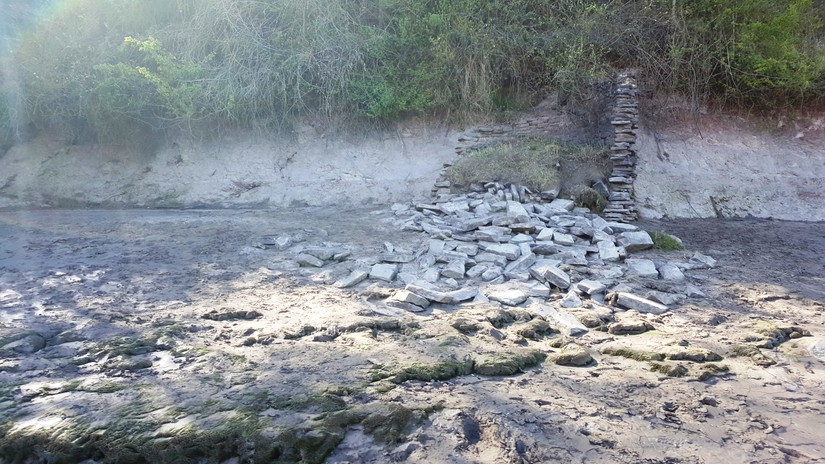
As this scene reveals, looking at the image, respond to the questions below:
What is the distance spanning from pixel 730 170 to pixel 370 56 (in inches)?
260

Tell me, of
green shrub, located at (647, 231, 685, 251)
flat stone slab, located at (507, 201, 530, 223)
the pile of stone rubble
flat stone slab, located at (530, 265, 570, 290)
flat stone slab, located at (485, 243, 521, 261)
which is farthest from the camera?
flat stone slab, located at (507, 201, 530, 223)

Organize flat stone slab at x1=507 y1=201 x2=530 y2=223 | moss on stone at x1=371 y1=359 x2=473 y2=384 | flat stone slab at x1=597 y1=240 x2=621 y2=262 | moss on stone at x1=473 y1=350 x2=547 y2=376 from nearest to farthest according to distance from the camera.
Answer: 1. moss on stone at x1=371 y1=359 x2=473 y2=384
2. moss on stone at x1=473 y1=350 x2=547 y2=376
3. flat stone slab at x1=597 y1=240 x2=621 y2=262
4. flat stone slab at x1=507 y1=201 x2=530 y2=223

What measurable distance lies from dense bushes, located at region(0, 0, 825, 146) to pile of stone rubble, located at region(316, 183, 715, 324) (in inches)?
135

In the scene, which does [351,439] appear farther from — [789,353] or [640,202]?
[640,202]

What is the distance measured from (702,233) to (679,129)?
2.74m

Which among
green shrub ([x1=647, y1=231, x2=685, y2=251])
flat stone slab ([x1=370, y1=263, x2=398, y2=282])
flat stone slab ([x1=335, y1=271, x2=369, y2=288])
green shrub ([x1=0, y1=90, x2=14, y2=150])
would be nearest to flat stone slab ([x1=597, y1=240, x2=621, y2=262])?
green shrub ([x1=647, y1=231, x2=685, y2=251])

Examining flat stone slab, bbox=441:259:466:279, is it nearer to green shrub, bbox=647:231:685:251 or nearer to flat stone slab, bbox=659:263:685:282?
flat stone slab, bbox=659:263:685:282

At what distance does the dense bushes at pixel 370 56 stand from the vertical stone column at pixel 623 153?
611 millimetres

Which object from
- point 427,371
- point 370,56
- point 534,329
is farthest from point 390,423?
point 370,56

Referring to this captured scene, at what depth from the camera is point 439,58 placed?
30.9 ft

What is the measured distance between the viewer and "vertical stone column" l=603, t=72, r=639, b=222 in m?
7.69

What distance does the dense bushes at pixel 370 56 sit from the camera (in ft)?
28.7

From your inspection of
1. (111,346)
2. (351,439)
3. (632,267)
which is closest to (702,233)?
(632,267)

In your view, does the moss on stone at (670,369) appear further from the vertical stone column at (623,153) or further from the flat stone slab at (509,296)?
the vertical stone column at (623,153)
